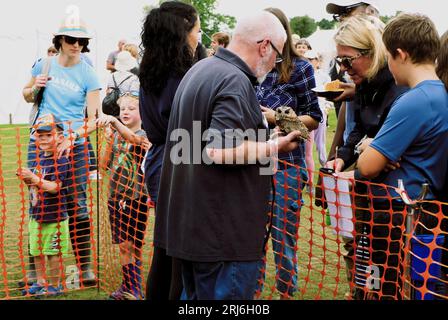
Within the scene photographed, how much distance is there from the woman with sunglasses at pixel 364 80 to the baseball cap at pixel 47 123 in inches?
90.2

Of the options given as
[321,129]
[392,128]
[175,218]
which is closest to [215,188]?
[175,218]

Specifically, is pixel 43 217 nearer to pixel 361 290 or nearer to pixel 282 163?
pixel 282 163

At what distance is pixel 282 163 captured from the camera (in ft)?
15.1

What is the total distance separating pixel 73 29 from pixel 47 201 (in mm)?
1373

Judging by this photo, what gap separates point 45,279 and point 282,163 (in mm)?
2214

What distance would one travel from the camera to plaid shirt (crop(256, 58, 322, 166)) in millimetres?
4621

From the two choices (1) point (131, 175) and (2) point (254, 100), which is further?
(1) point (131, 175)

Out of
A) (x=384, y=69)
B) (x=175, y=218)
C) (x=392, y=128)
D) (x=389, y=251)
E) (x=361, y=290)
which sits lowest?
(x=361, y=290)

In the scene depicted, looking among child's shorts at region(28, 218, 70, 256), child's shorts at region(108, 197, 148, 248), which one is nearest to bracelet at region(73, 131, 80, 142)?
child's shorts at region(108, 197, 148, 248)

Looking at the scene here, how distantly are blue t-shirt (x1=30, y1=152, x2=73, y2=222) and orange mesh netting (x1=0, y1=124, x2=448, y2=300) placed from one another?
1 cm

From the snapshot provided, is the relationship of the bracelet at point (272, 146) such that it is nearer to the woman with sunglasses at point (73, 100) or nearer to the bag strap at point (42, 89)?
the woman with sunglasses at point (73, 100)

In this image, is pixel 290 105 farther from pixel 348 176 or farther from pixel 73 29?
pixel 73 29

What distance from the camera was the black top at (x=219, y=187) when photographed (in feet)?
9.62

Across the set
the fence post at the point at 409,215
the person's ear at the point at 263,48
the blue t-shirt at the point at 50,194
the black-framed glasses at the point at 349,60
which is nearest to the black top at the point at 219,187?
the person's ear at the point at 263,48
